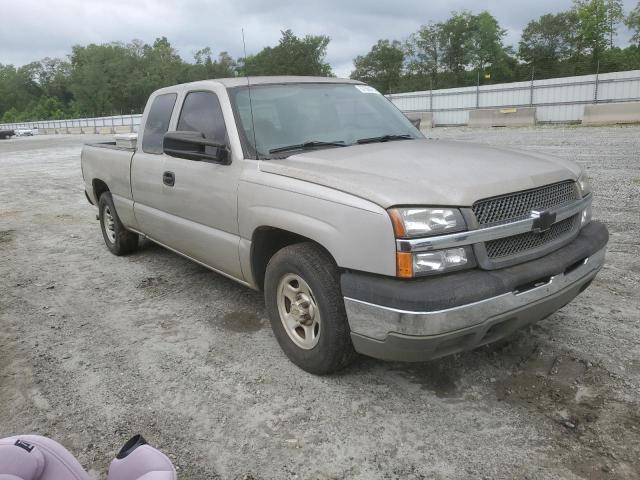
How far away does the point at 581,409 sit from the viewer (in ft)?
9.14

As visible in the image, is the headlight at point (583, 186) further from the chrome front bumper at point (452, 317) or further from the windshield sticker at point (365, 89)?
the windshield sticker at point (365, 89)

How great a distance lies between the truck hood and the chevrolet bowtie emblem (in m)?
0.16

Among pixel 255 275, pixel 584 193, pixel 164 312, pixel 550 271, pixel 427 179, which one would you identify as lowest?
pixel 164 312

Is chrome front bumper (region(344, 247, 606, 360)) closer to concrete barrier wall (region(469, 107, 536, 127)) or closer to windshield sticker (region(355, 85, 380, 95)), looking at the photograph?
windshield sticker (region(355, 85, 380, 95))

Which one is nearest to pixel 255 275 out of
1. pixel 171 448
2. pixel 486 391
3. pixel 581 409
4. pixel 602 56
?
pixel 171 448

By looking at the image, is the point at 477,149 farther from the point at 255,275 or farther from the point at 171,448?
the point at 171,448

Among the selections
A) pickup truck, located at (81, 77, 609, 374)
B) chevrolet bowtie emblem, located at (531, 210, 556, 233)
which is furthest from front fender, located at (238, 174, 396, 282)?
chevrolet bowtie emblem, located at (531, 210, 556, 233)

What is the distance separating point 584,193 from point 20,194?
1128 cm

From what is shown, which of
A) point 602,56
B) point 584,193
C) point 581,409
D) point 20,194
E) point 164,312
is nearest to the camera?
point 581,409

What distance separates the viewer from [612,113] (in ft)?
63.2

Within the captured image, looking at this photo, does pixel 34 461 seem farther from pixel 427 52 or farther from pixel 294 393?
pixel 427 52

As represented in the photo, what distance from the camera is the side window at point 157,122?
4715 millimetres

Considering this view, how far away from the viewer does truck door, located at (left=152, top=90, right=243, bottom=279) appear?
3.70 meters

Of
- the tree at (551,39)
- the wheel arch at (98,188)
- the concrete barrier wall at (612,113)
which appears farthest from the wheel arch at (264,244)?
the tree at (551,39)
